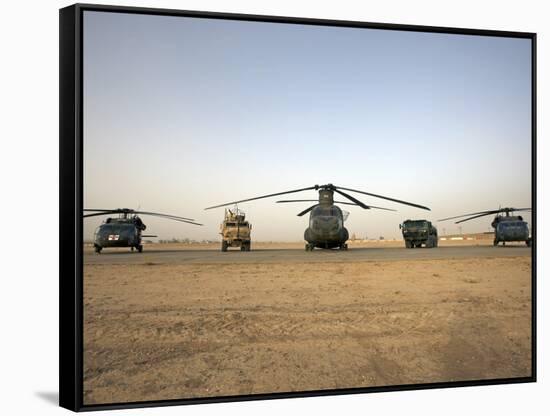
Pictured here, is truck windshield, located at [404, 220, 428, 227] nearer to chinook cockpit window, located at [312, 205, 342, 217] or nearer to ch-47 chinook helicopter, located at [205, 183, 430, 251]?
ch-47 chinook helicopter, located at [205, 183, 430, 251]

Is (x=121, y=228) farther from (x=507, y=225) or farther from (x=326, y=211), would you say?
(x=507, y=225)

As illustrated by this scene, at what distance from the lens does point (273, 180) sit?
20.9 feet

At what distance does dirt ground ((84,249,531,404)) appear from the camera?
19.0ft

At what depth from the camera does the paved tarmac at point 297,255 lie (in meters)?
8.01

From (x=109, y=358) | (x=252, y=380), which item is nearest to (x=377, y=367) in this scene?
(x=252, y=380)

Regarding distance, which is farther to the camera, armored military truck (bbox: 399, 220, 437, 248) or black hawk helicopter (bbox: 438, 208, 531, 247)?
armored military truck (bbox: 399, 220, 437, 248)

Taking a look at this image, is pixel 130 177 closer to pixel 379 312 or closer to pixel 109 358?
pixel 109 358

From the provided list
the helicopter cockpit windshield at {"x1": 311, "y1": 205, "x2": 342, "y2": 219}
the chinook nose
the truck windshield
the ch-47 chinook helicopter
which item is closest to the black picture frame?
the ch-47 chinook helicopter

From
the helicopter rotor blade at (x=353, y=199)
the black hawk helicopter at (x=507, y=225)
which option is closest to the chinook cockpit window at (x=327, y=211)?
the helicopter rotor blade at (x=353, y=199)

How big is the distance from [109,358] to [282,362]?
170 cm

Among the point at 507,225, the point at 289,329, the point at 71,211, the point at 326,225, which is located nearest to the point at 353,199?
the point at 289,329

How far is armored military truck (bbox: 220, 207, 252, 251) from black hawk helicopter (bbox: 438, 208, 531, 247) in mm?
2425

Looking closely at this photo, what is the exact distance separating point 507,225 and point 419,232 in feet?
3.46

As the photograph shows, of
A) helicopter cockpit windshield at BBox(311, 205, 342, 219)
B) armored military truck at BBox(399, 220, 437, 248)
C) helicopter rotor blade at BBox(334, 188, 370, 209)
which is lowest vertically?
armored military truck at BBox(399, 220, 437, 248)
